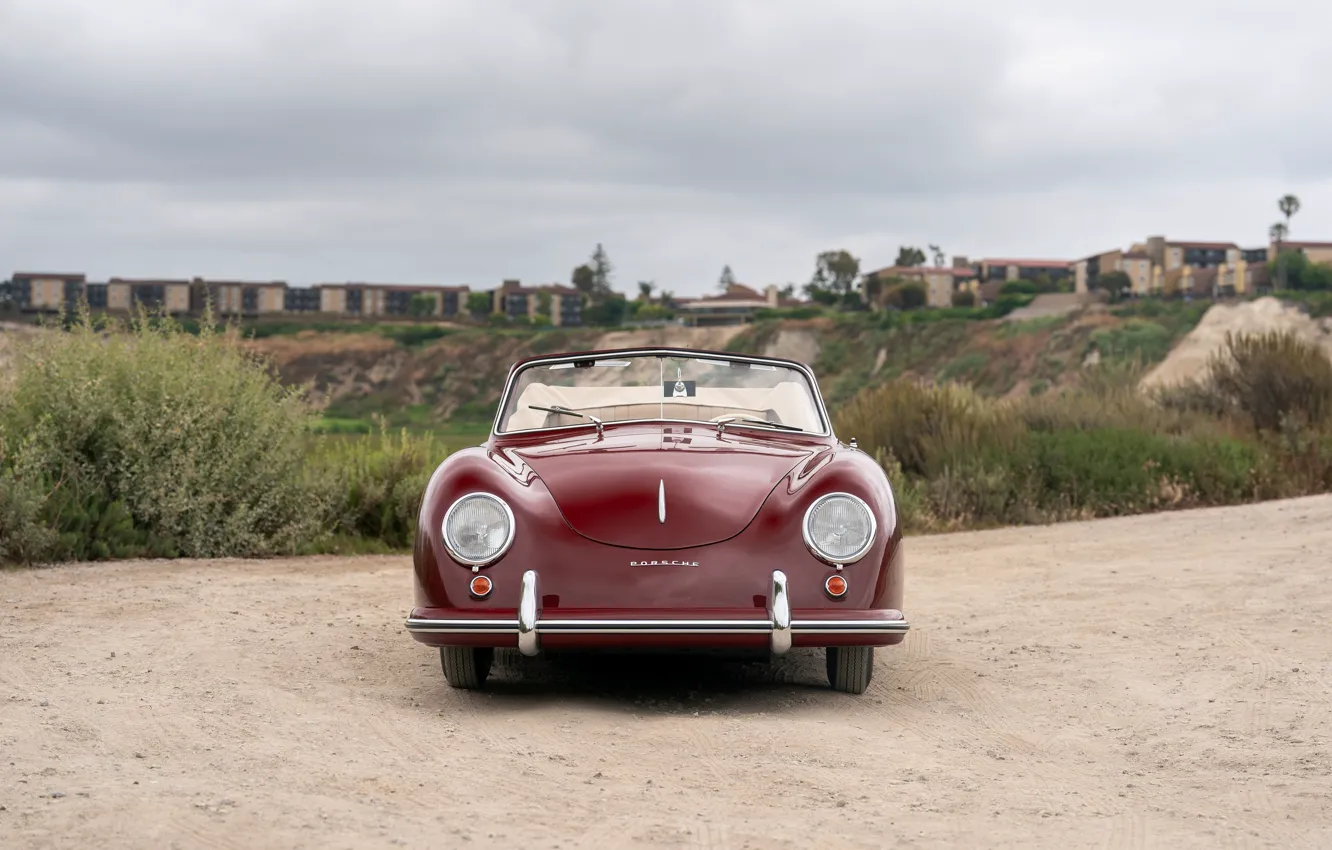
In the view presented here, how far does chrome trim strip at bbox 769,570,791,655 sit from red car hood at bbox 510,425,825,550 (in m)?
0.30

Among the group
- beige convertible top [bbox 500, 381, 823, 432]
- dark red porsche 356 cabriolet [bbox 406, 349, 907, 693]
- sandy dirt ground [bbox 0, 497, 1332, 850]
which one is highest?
beige convertible top [bbox 500, 381, 823, 432]

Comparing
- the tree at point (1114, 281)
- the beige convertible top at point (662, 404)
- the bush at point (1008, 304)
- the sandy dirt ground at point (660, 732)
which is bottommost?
the sandy dirt ground at point (660, 732)

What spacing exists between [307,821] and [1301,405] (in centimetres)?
1809

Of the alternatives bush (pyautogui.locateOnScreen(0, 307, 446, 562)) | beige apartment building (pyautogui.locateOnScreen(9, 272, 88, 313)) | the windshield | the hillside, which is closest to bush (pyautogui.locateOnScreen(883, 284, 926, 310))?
the hillside

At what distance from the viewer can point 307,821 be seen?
3.96 m

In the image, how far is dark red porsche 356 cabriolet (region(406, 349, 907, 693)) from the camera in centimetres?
543

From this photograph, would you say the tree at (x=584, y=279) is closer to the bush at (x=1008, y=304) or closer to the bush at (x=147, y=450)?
the bush at (x=1008, y=304)

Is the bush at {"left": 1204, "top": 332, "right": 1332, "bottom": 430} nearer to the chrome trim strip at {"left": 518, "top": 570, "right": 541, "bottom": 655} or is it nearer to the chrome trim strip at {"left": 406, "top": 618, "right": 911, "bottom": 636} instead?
the chrome trim strip at {"left": 406, "top": 618, "right": 911, "bottom": 636}

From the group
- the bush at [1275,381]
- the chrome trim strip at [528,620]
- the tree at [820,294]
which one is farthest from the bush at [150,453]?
the tree at [820,294]

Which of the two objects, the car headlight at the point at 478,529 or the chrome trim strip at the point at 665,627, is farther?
the car headlight at the point at 478,529

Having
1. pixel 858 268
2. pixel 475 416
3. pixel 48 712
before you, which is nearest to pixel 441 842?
pixel 48 712

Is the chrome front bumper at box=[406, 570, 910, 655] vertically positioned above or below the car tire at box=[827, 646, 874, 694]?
above

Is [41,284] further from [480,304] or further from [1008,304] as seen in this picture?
[1008,304]

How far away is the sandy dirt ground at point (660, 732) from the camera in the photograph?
4.04 meters
